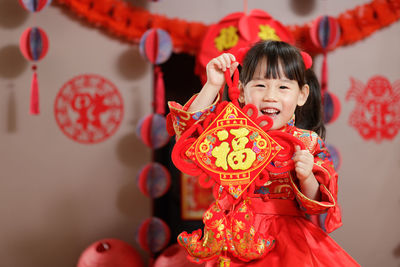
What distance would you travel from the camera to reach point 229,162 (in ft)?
2.50

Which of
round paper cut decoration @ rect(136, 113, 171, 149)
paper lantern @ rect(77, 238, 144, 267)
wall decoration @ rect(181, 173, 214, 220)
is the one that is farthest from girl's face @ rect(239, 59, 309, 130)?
wall decoration @ rect(181, 173, 214, 220)

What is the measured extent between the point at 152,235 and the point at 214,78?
38.8 inches

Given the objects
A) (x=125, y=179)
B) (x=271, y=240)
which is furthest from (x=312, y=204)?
(x=125, y=179)

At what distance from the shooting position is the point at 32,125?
5.66 ft

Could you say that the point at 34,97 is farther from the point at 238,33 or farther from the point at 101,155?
the point at 238,33

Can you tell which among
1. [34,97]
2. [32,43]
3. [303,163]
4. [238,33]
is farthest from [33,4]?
[303,163]

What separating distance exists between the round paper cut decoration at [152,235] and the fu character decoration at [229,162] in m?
0.85

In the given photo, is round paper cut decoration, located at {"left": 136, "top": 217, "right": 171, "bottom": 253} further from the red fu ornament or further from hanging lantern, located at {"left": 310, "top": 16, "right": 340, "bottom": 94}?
hanging lantern, located at {"left": 310, "top": 16, "right": 340, "bottom": 94}

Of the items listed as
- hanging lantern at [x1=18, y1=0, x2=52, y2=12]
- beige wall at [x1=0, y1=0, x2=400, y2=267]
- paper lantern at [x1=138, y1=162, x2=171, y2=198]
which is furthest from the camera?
beige wall at [x1=0, y1=0, x2=400, y2=267]

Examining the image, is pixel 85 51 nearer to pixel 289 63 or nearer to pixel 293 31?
pixel 293 31

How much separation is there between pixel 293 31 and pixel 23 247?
1627mm

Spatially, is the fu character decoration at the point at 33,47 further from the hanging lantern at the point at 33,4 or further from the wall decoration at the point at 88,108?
the wall decoration at the point at 88,108

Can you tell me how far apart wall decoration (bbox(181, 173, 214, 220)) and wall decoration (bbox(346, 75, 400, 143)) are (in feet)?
2.77

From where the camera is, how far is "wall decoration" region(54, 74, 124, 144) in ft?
5.76
